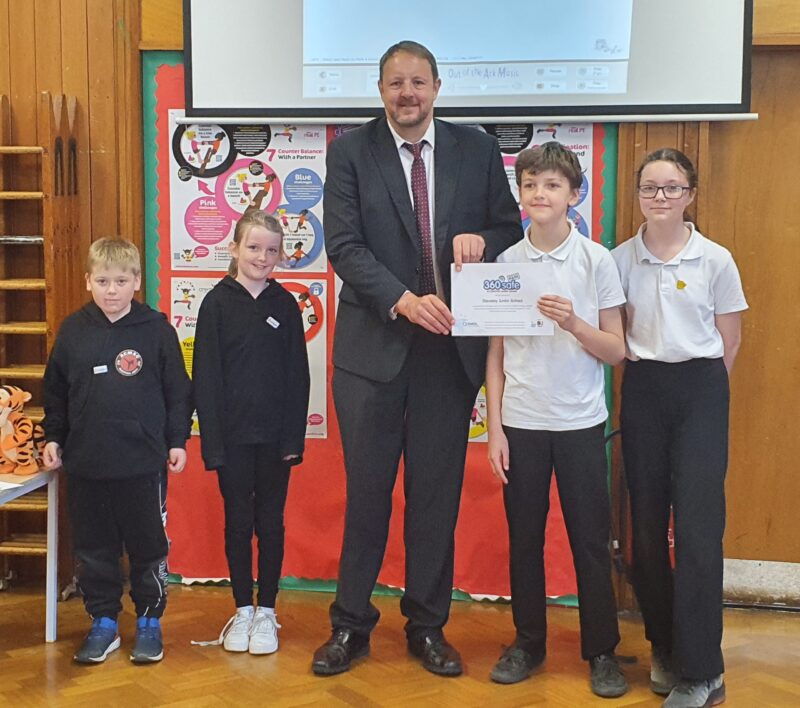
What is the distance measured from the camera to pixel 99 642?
10.1 ft

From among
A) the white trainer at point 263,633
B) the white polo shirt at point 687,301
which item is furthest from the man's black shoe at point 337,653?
the white polo shirt at point 687,301

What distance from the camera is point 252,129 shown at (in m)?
3.66

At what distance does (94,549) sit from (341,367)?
36.6 inches

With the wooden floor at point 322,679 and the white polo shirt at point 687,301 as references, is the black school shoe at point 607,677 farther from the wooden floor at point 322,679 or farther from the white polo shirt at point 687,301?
the white polo shirt at point 687,301

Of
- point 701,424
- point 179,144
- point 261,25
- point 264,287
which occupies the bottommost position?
point 701,424

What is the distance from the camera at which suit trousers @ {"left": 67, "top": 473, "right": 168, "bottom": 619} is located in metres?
3.05

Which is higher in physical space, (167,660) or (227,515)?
(227,515)

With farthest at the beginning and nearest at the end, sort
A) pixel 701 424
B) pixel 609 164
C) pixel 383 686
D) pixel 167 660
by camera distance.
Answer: pixel 609 164 < pixel 167 660 < pixel 383 686 < pixel 701 424

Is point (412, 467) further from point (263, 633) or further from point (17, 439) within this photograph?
point (17, 439)

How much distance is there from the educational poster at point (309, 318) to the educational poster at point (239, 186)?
2.2 inches

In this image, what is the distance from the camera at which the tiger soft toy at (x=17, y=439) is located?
10.4 ft

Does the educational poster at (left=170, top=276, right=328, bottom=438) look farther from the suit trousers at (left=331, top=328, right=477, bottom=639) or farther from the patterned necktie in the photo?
the patterned necktie

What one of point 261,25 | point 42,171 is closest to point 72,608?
point 42,171

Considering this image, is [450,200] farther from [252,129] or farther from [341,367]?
[252,129]
